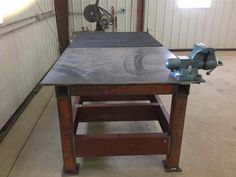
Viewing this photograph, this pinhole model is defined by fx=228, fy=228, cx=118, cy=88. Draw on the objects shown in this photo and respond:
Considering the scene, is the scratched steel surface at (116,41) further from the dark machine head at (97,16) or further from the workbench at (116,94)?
the dark machine head at (97,16)

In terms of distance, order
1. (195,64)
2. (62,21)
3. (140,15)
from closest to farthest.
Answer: (195,64), (62,21), (140,15)

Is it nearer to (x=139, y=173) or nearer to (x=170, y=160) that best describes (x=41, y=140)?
(x=139, y=173)

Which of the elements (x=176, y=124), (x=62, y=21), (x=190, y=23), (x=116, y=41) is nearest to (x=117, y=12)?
(x=62, y=21)

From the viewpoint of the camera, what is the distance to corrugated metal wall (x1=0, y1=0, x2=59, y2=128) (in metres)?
2.37

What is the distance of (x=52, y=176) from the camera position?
1716 mm

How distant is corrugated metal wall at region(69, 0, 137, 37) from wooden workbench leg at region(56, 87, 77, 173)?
160 inches

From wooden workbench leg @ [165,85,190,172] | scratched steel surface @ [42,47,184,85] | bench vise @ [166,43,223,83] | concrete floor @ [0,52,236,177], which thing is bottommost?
concrete floor @ [0,52,236,177]

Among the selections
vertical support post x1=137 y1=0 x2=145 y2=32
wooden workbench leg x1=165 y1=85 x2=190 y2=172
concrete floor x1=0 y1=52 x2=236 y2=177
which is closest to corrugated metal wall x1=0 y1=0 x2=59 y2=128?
concrete floor x1=0 y1=52 x2=236 y2=177

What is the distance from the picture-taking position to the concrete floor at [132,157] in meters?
1.77

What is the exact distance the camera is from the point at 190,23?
213 inches

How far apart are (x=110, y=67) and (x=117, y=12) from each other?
379 centimetres

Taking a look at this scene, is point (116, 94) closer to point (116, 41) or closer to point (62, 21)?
point (116, 41)

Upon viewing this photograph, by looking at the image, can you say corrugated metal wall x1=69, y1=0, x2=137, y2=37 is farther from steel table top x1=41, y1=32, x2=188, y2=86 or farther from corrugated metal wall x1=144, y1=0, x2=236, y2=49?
Answer: steel table top x1=41, y1=32, x2=188, y2=86

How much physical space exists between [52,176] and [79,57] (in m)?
1.01
